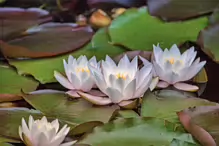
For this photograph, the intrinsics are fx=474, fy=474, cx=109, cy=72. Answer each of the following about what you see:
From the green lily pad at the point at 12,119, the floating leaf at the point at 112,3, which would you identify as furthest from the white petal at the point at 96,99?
the floating leaf at the point at 112,3

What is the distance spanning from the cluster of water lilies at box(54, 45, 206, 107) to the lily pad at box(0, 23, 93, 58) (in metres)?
0.18

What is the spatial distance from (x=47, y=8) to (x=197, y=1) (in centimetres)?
50

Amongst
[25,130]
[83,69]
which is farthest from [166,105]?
[25,130]

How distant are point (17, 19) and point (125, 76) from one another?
0.57 metres

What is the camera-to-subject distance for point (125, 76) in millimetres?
1032

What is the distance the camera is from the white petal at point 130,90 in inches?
39.0

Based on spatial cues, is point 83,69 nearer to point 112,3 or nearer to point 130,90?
point 130,90

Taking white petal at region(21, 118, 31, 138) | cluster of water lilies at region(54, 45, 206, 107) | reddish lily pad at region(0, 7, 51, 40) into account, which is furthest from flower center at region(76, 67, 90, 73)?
reddish lily pad at region(0, 7, 51, 40)

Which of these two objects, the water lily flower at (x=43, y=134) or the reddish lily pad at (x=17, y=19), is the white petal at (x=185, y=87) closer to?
the water lily flower at (x=43, y=134)

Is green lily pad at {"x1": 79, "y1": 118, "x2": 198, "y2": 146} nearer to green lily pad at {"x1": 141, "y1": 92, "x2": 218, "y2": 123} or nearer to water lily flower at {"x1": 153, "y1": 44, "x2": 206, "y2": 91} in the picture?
green lily pad at {"x1": 141, "y1": 92, "x2": 218, "y2": 123}

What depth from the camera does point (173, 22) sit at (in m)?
1.39

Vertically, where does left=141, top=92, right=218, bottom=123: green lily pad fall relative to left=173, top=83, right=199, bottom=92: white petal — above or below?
below

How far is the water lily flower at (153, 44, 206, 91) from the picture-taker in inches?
42.4

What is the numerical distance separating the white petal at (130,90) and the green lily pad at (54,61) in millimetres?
229
